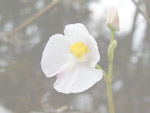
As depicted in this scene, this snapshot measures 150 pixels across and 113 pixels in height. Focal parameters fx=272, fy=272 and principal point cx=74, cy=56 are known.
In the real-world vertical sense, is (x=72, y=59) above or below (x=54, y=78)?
below

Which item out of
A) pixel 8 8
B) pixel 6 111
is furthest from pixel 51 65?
pixel 8 8

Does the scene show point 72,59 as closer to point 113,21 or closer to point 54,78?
point 113,21

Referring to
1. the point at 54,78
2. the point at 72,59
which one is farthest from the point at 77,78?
the point at 54,78

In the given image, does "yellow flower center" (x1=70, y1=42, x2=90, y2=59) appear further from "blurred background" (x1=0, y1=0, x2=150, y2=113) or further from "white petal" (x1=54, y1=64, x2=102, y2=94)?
"blurred background" (x1=0, y1=0, x2=150, y2=113)

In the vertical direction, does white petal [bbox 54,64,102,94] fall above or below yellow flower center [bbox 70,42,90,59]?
below

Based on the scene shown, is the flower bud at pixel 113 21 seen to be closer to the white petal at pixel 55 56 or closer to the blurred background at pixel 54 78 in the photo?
the white petal at pixel 55 56

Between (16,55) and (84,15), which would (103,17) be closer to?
(84,15)

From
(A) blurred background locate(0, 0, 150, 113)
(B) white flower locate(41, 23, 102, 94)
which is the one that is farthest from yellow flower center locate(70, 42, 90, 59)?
(A) blurred background locate(0, 0, 150, 113)
